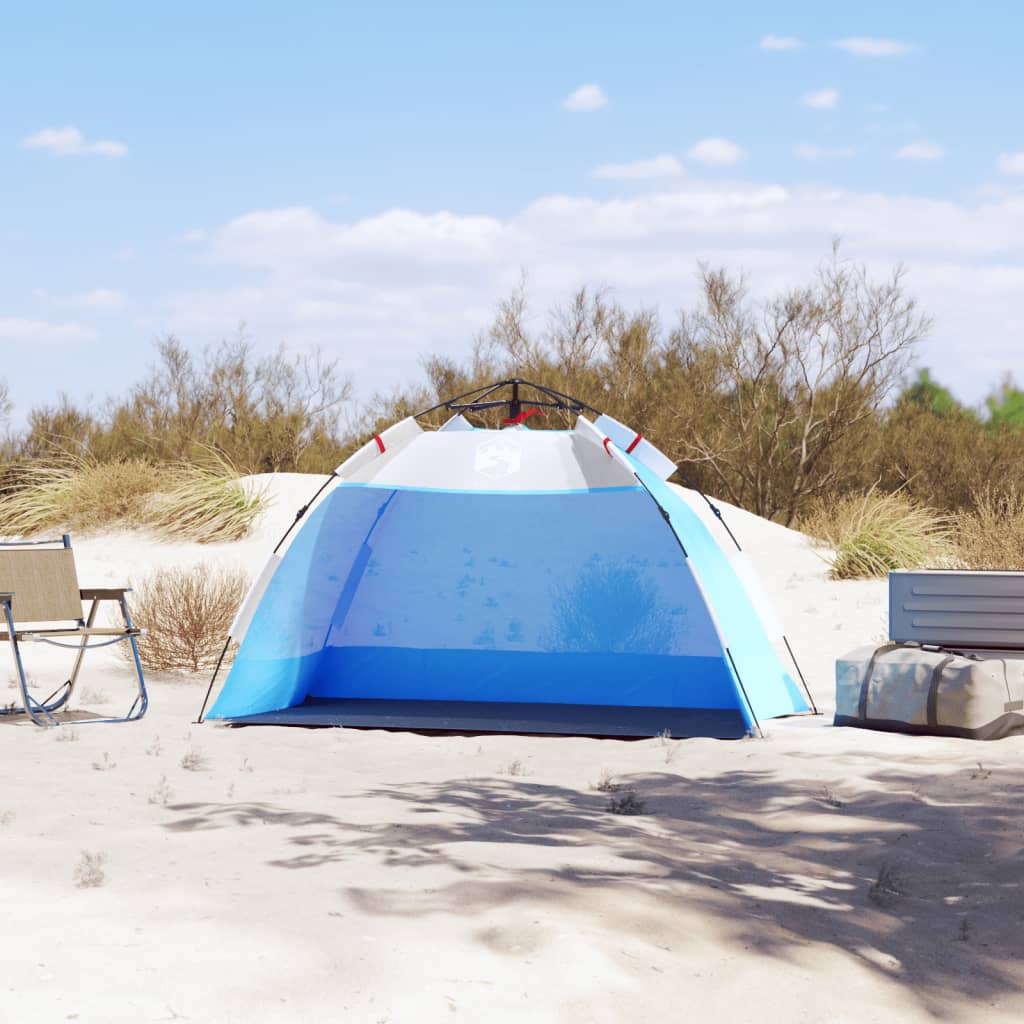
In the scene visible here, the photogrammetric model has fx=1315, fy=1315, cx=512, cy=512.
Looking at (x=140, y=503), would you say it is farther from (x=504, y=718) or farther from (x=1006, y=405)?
(x=1006, y=405)

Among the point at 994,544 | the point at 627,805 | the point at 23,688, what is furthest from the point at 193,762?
the point at 994,544

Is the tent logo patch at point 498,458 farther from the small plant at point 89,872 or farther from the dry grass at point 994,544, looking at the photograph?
the dry grass at point 994,544

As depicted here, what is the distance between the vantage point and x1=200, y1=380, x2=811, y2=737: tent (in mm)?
6133

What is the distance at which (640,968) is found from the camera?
8.42 feet

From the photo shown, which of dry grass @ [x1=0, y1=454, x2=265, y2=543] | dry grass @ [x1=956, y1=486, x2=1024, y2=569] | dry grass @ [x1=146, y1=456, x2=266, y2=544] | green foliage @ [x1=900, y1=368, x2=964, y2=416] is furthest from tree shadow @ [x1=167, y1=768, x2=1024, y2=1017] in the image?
green foliage @ [x1=900, y1=368, x2=964, y2=416]

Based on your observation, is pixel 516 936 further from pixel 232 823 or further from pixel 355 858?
pixel 232 823

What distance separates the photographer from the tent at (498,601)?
6.13 metres

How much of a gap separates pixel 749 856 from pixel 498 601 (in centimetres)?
350

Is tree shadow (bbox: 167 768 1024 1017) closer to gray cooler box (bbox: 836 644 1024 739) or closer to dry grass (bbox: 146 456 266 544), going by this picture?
gray cooler box (bbox: 836 644 1024 739)

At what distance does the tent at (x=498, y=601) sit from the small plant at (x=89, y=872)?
2927mm

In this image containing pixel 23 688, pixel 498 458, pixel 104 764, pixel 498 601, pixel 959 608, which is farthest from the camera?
pixel 498 601

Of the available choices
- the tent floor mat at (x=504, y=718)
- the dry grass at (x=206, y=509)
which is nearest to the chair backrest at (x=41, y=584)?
the tent floor mat at (x=504, y=718)

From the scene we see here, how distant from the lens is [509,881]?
9.95 feet

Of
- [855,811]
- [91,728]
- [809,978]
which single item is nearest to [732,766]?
[855,811]
